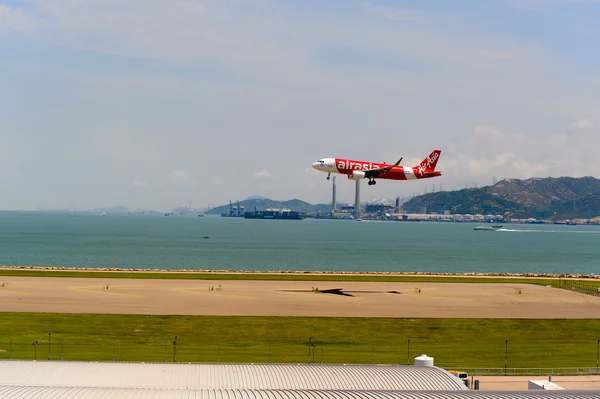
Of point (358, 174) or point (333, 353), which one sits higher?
point (358, 174)

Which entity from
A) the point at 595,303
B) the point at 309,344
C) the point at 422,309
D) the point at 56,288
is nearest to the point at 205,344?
the point at 309,344

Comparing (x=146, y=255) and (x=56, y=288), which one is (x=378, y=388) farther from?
(x=146, y=255)

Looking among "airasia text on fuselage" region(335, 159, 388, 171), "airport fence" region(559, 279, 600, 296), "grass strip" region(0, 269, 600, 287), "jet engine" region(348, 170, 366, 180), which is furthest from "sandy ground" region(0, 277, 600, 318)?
"airasia text on fuselage" region(335, 159, 388, 171)

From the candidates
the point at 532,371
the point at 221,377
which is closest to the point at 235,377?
the point at 221,377

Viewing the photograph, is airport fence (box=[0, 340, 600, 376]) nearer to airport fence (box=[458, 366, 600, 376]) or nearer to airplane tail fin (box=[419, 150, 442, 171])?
airport fence (box=[458, 366, 600, 376])

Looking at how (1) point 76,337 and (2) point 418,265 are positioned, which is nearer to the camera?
(1) point 76,337

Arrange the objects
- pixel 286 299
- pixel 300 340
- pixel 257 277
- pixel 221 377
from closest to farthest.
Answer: pixel 221 377, pixel 300 340, pixel 286 299, pixel 257 277

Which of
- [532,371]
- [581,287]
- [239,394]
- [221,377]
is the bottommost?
[532,371]

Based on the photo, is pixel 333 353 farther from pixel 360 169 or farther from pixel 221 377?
pixel 360 169

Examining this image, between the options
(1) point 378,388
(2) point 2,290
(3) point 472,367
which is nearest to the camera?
(1) point 378,388
